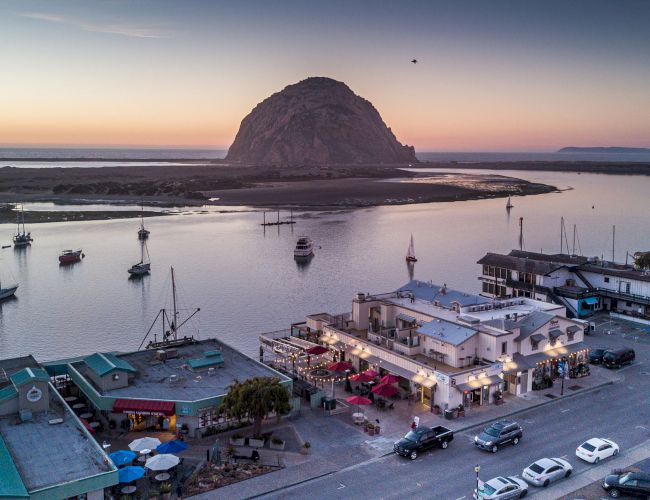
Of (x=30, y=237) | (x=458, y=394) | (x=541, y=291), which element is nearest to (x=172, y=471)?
(x=458, y=394)

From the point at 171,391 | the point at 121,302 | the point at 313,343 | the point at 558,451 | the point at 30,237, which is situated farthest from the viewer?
the point at 30,237

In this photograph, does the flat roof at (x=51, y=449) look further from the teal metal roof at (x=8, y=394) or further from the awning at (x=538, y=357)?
the awning at (x=538, y=357)

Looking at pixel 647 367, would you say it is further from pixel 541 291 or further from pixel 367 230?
pixel 367 230

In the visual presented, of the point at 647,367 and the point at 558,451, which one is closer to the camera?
the point at 558,451

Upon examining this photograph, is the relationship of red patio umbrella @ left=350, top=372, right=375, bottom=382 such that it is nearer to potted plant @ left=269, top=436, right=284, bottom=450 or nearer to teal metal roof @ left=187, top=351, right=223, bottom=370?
teal metal roof @ left=187, top=351, right=223, bottom=370

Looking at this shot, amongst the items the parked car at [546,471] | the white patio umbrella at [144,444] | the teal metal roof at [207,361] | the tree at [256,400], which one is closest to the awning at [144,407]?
the white patio umbrella at [144,444]
